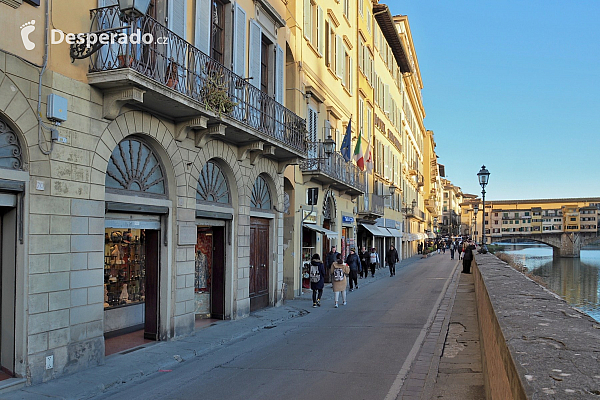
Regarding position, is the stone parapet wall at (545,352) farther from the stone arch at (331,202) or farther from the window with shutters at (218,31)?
the stone arch at (331,202)

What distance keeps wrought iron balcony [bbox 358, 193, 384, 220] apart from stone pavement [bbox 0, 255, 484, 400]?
1765 cm

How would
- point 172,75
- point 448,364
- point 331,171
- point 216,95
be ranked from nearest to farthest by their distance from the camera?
point 448,364 → point 172,75 → point 216,95 → point 331,171

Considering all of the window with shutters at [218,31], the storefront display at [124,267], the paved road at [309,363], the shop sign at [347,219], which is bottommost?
the paved road at [309,363]

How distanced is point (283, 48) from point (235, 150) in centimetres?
523

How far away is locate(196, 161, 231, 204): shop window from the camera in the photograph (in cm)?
1252

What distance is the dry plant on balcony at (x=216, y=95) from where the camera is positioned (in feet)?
36.8

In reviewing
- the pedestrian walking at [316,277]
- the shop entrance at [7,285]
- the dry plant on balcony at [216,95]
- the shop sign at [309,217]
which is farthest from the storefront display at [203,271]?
the shop entrance at [7,285]

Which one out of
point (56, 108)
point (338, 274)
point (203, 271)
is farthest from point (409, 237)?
point (56, 108)

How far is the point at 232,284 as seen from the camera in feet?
44.5

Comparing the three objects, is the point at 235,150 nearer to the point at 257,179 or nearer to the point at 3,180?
the point at 257,179

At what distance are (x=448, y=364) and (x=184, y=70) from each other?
752cm

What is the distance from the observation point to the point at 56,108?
311 inches

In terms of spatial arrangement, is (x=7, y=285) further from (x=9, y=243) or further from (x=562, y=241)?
(x=562, y=241)

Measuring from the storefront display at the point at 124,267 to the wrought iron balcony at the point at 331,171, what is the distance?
8542 millimetres
